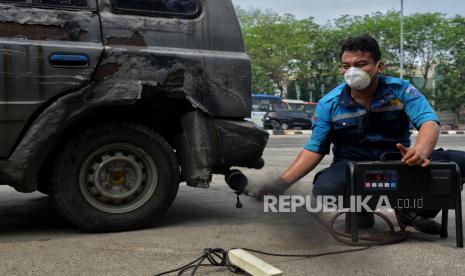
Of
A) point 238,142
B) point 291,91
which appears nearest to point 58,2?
point 238,142

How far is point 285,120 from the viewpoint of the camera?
109ft

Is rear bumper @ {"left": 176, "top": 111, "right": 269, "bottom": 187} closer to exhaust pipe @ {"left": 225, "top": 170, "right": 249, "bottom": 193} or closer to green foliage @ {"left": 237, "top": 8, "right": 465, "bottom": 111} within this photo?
exhaust pipe @ {"left": 225, "top": 170, "right": 249, "bottom": 193}

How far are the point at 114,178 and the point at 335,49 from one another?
135ft

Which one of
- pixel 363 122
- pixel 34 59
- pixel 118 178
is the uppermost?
pixel 34 59

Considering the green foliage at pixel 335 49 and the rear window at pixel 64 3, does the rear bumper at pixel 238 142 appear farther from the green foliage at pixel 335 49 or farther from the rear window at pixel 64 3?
the green foliage at pixel 335 49

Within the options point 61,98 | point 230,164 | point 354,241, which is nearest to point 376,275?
point 354,241

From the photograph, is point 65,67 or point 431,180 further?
point 65,67

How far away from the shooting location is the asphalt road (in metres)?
2.89

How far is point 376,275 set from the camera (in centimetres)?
279

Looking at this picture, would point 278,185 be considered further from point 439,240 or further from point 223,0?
point 223,0

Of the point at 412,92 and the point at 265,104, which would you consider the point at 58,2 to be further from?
the point at 265,104

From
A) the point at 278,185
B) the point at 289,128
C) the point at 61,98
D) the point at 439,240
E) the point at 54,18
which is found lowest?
the point at 289,128

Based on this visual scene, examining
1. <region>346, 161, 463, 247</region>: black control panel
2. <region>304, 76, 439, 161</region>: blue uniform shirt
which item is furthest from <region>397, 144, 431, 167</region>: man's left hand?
<region>304, 76, 439, 161</region>: blue uniform shirt

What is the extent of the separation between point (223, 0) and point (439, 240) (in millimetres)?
2333
